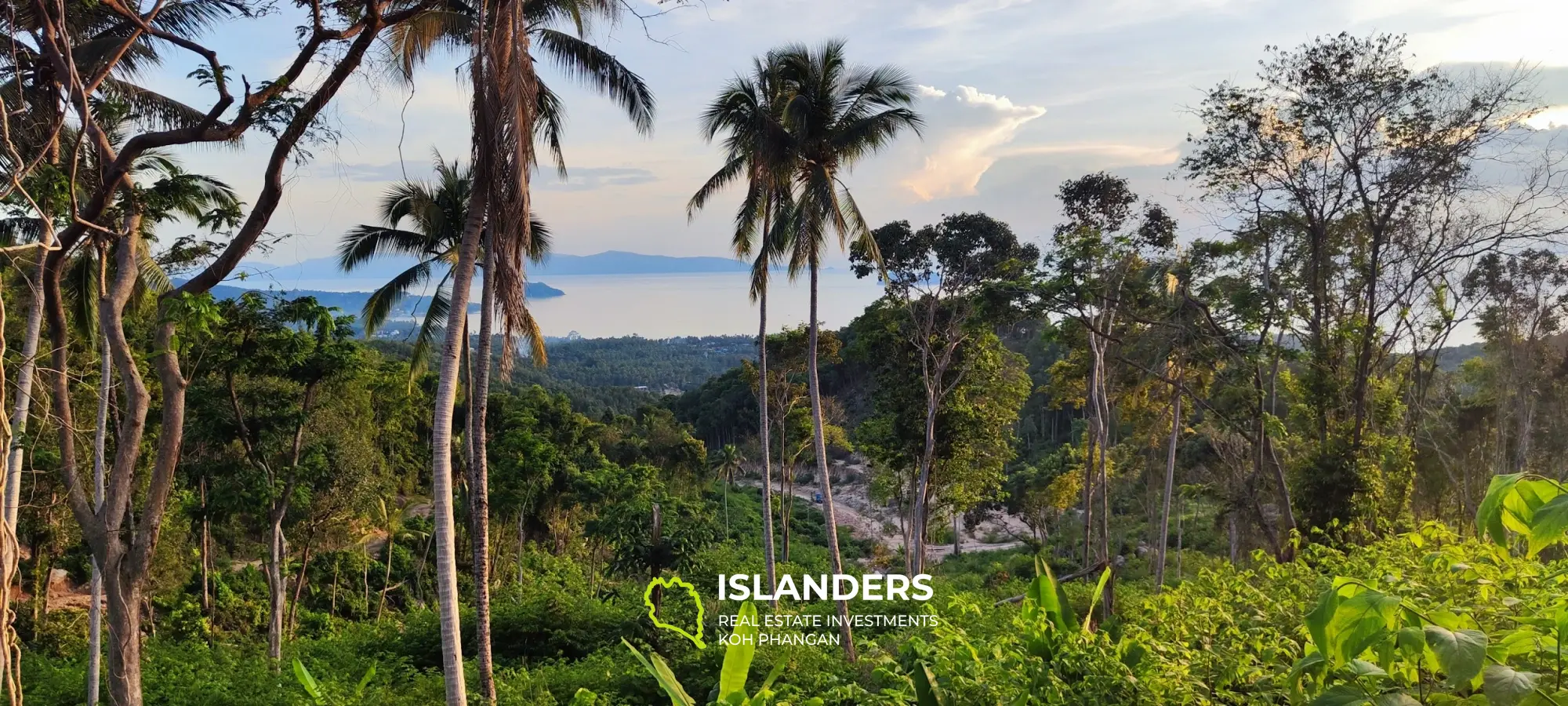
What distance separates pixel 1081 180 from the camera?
48.0 ft

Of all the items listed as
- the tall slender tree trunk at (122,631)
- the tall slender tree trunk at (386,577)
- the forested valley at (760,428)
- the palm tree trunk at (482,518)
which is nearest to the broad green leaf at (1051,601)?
the forested valley at (760,428)

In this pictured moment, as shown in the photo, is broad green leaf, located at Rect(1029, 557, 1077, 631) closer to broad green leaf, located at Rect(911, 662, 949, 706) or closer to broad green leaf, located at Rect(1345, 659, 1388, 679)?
broad green leaf, located at Rect(911, 662, 949, 706)

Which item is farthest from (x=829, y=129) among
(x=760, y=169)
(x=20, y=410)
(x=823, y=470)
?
(x=20, y=410)

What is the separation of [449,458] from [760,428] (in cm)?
882

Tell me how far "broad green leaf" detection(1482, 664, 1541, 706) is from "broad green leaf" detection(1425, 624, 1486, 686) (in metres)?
0.09

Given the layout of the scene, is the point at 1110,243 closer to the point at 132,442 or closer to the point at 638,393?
the point at 132,442

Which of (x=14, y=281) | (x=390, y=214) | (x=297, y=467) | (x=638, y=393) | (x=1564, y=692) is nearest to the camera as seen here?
(x=1564, y=692)

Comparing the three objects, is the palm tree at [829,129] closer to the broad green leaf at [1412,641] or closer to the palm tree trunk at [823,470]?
the palm tree trunk at [823,470]

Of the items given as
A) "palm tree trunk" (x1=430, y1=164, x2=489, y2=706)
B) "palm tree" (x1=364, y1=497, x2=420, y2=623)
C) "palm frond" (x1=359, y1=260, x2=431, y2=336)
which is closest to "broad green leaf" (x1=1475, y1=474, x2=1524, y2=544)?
"palm tree trunk" (x1=430, y1=164, x2=489, y2=706)

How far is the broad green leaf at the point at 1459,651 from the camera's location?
36.9 inches

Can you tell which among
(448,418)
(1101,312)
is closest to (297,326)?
(448,418)

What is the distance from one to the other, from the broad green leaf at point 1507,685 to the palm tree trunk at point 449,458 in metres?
5.82

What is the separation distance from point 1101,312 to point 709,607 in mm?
8807

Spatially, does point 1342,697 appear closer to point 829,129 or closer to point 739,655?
point 739,655
